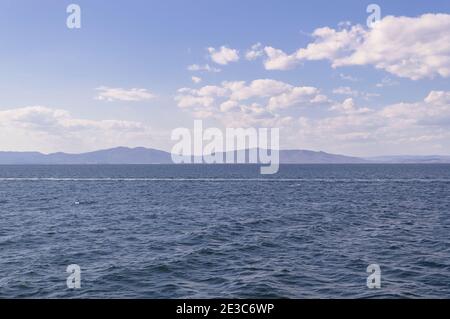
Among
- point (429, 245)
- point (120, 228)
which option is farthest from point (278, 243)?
point (120, 228)

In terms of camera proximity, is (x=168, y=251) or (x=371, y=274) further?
(x=168, y=251)

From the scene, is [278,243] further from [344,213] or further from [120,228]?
[344,213]

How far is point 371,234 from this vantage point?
3684cm

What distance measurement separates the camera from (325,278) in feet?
73.7

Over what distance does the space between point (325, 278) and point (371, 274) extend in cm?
267

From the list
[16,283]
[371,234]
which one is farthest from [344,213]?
[16,283]
